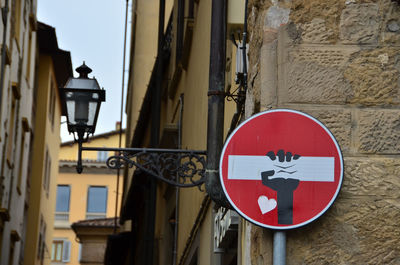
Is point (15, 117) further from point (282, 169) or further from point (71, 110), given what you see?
point (282, 169)

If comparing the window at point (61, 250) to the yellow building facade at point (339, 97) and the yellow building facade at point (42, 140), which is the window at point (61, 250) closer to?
the yellow building facade at point (42, 140)

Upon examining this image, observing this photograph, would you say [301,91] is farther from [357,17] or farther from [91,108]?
[91,108]

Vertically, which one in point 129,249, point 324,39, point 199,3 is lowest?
point 129,249

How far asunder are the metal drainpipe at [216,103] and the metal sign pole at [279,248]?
2.80 ft

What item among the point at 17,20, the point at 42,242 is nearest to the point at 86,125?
the point at 17,20

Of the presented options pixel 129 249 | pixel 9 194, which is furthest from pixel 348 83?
pixel 129 249

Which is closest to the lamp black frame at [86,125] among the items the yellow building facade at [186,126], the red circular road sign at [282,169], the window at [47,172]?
the yellow building facade at [186,126]

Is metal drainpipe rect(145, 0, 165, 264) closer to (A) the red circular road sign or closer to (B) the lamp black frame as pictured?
(B) the lamp black frame

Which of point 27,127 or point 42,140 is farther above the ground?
point 42,140

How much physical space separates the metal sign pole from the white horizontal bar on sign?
0.99ft

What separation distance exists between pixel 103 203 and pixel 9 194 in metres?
37.5

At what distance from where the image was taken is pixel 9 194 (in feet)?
85.9

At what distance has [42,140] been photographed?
120 ft

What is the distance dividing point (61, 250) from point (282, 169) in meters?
58.3
